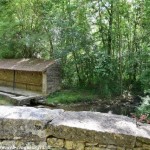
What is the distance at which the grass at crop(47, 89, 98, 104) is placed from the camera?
16.3 meters

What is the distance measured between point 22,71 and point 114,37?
Result: 7.59m

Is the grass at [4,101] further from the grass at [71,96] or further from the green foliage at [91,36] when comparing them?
the green foliage at [91,36]

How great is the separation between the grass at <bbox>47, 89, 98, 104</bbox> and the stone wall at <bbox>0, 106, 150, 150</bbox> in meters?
13.1

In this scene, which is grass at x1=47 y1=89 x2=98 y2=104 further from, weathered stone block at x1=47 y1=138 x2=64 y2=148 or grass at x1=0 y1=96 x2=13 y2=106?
weathered stone block at x1=47 y1=138 x2=64 y2=148

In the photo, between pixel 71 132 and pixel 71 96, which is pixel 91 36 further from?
pixel 71 132

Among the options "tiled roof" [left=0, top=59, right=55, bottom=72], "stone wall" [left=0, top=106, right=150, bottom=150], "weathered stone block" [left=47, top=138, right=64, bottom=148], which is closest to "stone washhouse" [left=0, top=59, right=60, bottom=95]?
"tiled roof" [left=0, top=59, right=55, bottom=72]

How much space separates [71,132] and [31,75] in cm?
1664

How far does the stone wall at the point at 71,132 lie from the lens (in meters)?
2.59

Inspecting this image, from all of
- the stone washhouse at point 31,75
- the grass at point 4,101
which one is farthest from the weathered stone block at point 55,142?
the stone washhouse at point 31,75

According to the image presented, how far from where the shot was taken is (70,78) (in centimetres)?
2019

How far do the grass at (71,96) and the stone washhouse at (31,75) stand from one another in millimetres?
687

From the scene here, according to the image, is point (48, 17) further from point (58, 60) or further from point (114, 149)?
point (114, 149)

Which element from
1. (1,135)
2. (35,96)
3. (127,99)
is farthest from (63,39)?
(1,135)

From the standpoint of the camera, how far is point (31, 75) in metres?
19.0
